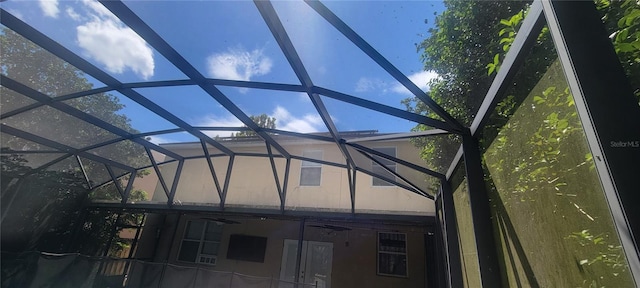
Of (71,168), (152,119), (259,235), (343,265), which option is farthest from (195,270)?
(71,168)

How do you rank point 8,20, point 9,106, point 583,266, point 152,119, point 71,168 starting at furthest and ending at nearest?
point 71,168 < point 152,119 < point 9,106 < point 8,20 < point 583,266

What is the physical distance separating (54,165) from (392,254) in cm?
929

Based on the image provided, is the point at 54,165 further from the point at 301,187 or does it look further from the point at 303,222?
the point at 303,222

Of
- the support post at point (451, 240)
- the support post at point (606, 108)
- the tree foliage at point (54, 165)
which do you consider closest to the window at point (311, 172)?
the tree foliage at point (54, 165)

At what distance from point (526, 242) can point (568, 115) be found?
82 centimetres

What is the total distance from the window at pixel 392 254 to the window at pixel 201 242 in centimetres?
533

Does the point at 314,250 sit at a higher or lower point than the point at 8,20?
lower

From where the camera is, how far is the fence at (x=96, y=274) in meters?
5.18

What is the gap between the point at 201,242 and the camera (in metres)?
8.80

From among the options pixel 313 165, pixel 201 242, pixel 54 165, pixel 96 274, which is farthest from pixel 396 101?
pixel 54 165

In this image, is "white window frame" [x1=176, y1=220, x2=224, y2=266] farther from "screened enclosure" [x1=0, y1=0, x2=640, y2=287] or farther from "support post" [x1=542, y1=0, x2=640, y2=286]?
"support post" [x1=542, y1=0, x2=640, y2=286]

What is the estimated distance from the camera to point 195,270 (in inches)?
218

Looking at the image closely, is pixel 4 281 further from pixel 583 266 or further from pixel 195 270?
pixel 583 266

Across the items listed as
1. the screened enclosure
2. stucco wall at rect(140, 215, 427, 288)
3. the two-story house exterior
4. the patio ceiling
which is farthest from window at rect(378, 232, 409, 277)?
the patio ceiling
